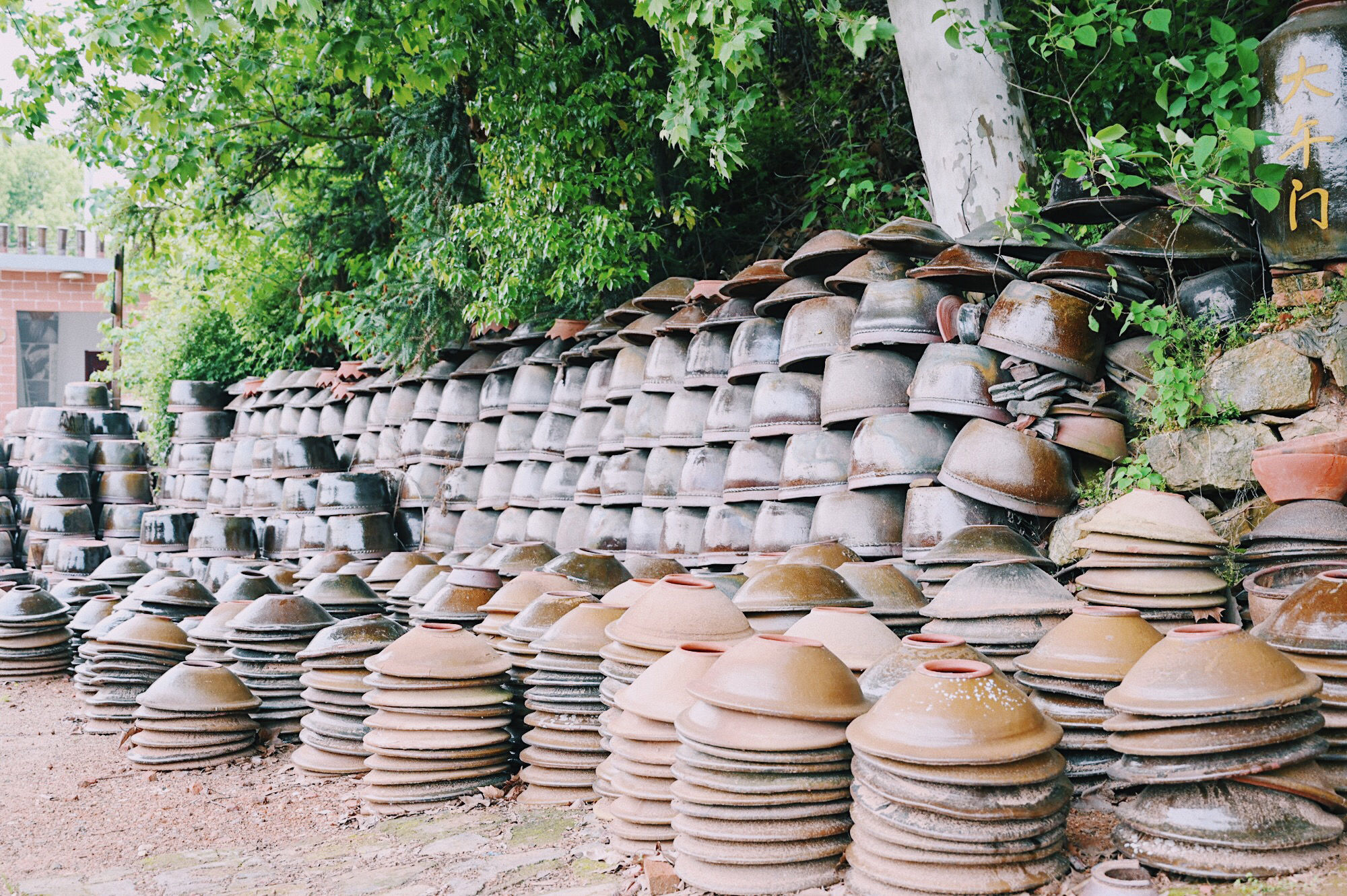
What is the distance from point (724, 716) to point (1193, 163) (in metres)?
2.90

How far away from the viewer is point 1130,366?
15.0ft

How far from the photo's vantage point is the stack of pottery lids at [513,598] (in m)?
4.88

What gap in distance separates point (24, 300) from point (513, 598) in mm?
15214

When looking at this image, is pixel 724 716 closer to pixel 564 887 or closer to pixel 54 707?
pixel 564 887

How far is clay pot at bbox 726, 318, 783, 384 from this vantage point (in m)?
5.79

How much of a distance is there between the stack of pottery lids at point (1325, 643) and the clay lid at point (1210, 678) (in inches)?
7.7

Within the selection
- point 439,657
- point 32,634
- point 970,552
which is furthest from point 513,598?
point 32,634

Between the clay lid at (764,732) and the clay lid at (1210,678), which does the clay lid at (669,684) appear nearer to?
the clay lid at (764,732)

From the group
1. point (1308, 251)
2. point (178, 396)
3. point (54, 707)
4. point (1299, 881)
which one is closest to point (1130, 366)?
point (1308, 251)

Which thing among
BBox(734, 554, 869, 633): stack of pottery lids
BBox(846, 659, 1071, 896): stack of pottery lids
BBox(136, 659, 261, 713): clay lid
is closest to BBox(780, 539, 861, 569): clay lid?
BBox(734, 554, 869, 633): stack of pottery lids

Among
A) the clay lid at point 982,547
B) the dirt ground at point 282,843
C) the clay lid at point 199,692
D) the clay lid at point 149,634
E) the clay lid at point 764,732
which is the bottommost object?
the dirt ground at point 282,843

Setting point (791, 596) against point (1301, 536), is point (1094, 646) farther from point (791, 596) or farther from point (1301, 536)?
point (791, 596)

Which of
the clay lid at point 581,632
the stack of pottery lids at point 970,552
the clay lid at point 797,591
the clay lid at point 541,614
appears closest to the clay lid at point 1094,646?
the stack of pottery lids at point 970,552

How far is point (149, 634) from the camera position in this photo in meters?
5.91
